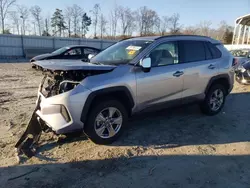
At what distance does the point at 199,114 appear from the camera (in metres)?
5.87

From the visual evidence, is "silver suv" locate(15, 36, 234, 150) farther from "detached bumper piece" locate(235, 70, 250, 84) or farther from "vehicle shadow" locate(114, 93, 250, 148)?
"detached bumper piece" locate(235, 70, 250, 84)

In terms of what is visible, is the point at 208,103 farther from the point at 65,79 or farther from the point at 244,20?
the point at 244,20

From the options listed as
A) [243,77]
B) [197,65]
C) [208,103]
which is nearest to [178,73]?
[197,65]

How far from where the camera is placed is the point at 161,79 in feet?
14.7

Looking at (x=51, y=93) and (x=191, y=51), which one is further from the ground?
(x=191, y=51)

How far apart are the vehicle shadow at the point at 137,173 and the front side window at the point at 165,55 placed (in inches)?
68.7

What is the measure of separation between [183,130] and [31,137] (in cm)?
283

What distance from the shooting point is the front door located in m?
4.30

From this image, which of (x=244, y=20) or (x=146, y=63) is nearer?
(x=146, y=63)

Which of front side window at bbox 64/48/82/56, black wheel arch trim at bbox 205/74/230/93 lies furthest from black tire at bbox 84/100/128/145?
front side window at bbox 64/48/82/56

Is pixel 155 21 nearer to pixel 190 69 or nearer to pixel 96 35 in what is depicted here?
pixel 96 35

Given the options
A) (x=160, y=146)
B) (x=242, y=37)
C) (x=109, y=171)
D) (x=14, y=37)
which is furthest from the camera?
(x=242, y=37)

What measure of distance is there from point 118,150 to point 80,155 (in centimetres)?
61

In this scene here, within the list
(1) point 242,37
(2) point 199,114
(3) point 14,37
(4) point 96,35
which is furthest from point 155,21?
(2) point 199,114
